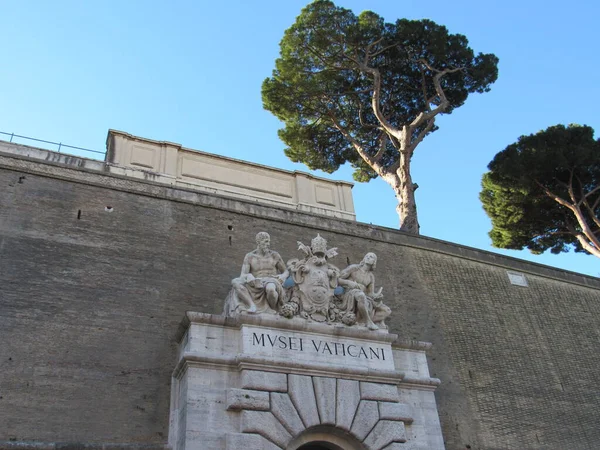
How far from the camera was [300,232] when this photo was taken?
11500 mm

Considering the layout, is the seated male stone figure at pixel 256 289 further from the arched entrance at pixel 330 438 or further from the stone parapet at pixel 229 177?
the stone parapet at pixel 229 177

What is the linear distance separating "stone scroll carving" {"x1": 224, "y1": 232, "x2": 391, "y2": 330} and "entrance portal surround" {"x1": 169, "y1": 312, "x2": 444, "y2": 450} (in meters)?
0.16

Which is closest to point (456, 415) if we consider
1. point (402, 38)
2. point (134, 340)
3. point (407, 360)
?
point (407, 360)

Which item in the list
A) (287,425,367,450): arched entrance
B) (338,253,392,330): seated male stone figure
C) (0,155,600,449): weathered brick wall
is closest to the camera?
(0,155,600,449): weathered brick wall

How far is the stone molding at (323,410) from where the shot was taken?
7992mm

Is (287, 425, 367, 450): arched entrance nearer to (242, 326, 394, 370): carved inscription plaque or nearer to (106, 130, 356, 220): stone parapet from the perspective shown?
(242, 326, 394, 370): carved inscription plaque

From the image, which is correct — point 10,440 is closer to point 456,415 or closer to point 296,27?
point 456,415

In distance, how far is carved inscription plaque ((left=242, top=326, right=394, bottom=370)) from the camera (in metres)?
8.48

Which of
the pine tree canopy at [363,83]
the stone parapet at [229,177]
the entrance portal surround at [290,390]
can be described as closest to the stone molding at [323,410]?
the entrance portal surround at [290,390]

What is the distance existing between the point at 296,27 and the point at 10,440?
36.7 ft

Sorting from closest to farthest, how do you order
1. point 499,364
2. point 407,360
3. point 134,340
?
point 134,340 → point 407,360 → point 499,364

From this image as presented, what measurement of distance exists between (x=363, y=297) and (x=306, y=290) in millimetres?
746

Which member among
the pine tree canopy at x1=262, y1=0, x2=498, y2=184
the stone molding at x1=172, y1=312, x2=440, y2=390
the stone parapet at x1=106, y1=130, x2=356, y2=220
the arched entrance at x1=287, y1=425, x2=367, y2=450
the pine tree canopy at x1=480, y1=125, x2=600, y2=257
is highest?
the pine tree canopy at x1=262, y1=0, x2=498, y2=184

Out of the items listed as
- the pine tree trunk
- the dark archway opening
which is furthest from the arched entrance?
the pine tree trunk
